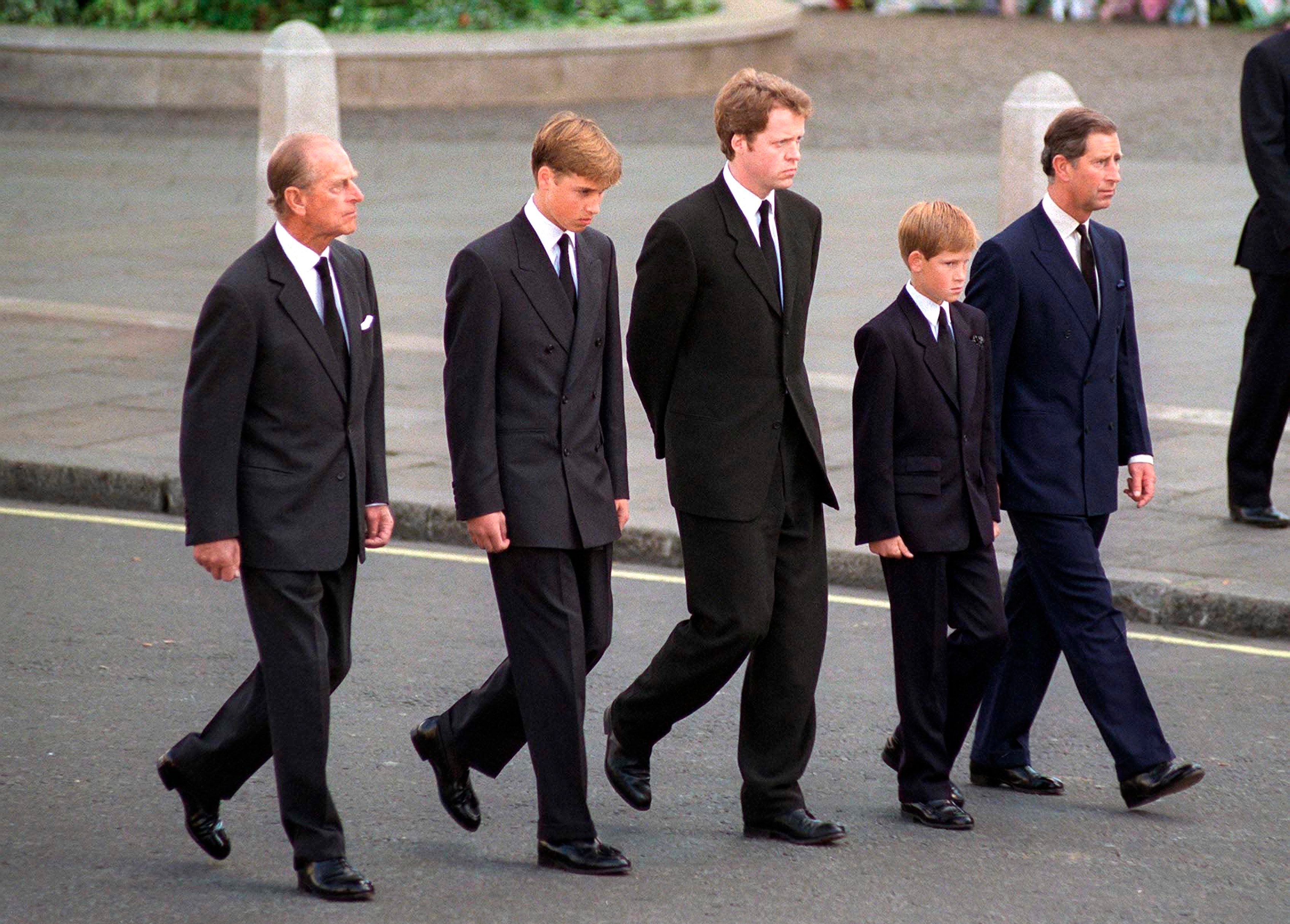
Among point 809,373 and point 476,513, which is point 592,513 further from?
point 809,373

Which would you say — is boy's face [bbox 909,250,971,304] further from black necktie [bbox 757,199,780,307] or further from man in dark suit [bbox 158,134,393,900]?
man in dark suit [bbox 158,134,393,900]

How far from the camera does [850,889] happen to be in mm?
4496

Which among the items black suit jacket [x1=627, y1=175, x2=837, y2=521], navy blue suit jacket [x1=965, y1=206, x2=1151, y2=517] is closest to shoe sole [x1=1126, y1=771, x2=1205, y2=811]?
navy blue suit jacket [x1=965, y1=206, x2=1151, y2=517]

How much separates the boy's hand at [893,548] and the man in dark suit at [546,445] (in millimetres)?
660

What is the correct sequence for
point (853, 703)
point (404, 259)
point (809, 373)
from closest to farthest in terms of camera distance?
point (853, 703), point (809, 373), point (404, 259)

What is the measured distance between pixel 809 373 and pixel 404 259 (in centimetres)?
439

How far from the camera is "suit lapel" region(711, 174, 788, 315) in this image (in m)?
4.73

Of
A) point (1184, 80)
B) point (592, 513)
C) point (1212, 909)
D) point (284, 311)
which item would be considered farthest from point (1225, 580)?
point (1184, 80)

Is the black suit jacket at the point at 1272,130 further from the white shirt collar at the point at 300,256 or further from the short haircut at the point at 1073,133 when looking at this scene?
the white shirt collar at the point at 300,256

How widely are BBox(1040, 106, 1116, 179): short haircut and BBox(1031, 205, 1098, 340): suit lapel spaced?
0.15m

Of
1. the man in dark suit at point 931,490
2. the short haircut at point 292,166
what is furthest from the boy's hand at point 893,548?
the short haircut at point 292,166

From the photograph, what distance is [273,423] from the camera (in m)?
4.38

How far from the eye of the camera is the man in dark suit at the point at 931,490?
4875 millimetres

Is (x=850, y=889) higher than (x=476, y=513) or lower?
lower
